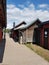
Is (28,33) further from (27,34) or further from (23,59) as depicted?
(23,59)

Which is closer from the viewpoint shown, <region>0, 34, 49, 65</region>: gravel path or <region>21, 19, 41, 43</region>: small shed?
<region>0, 34, 49, 65</region>: gravel path

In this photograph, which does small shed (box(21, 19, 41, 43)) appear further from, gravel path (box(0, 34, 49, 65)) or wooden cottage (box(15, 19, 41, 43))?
gravel path (box(0, 34, 49, 65))

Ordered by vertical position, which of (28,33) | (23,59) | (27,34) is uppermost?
(28,33)

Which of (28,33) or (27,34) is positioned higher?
(28,33)

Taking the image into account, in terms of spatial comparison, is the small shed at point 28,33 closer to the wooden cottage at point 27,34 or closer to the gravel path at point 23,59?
the wooden cottage at point 27,34

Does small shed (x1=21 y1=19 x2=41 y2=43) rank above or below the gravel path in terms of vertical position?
above

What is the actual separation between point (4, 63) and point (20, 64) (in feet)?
3.01

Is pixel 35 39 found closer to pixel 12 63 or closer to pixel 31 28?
pixel 31 28

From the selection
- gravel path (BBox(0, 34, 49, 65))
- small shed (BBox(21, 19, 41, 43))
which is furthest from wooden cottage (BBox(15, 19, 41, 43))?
gravel path (BBox(0, 34, 49, 65))

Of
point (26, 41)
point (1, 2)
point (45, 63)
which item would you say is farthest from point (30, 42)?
point (1, 2)

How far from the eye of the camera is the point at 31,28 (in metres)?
30.1

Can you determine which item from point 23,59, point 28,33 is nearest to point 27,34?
point 28,33

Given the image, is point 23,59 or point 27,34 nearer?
point 23,59

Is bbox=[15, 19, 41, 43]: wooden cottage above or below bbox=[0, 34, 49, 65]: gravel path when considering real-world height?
above
